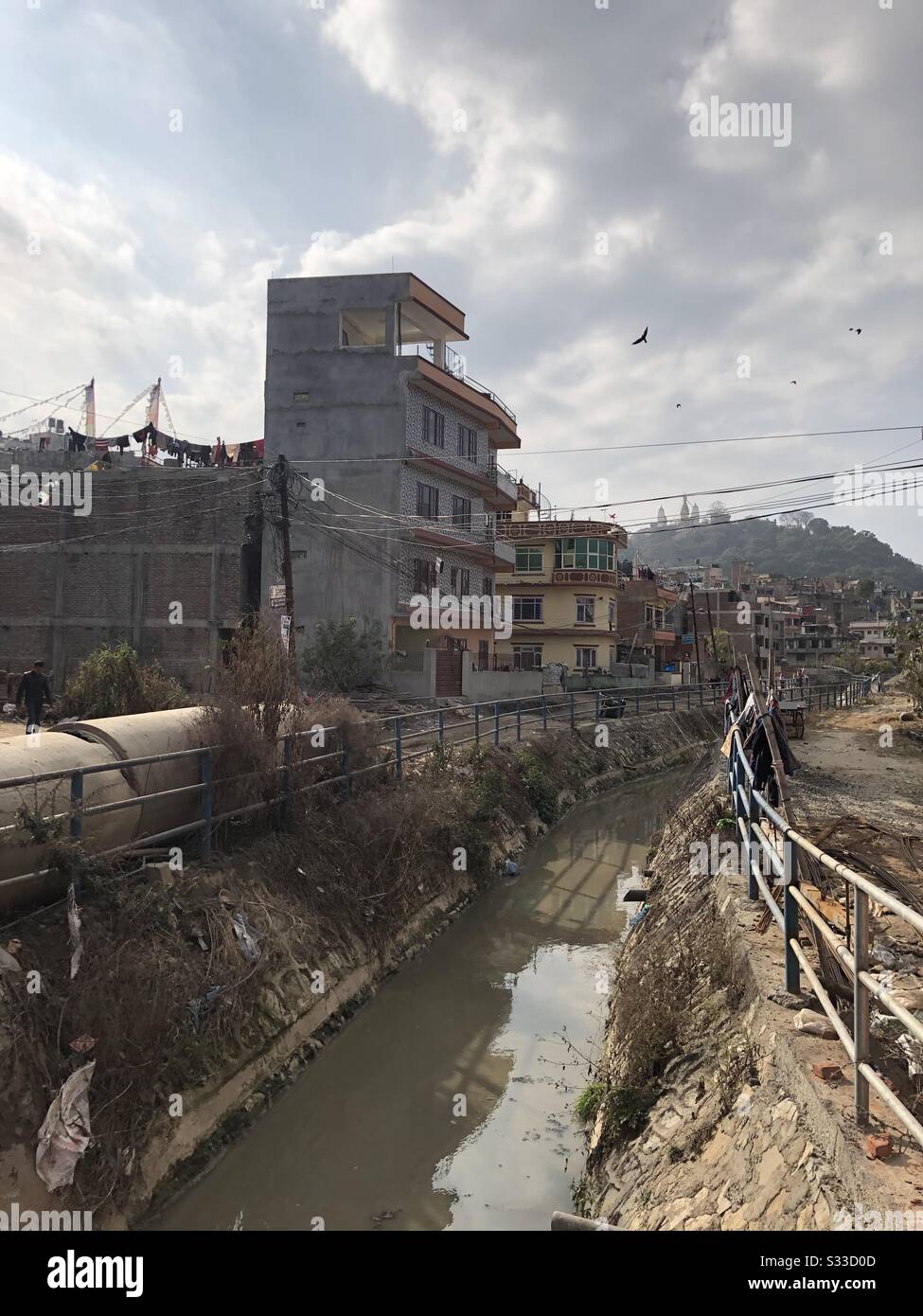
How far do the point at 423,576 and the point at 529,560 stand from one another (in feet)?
57.7

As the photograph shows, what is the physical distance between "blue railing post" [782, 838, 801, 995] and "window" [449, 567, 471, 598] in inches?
1180

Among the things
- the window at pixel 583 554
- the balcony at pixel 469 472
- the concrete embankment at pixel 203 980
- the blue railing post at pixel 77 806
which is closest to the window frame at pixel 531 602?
the window at pixel 583 554

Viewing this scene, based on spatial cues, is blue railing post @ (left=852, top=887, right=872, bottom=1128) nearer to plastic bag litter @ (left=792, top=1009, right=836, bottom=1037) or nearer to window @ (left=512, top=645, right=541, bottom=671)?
plastic bag litter @ (left=792, top=1009, right=836, bottom=1037)

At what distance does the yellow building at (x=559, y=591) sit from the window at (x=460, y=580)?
477 inches

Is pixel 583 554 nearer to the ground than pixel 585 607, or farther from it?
farther from it

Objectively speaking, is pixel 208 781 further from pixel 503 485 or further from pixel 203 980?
pixel 503 485

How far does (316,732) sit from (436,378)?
24.1 meters

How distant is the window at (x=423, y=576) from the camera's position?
3228 cm

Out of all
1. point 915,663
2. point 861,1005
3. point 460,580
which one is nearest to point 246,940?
point 861,1005

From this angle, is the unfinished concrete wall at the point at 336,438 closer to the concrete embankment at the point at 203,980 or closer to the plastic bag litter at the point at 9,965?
the concrete embankment at the point at 203,980

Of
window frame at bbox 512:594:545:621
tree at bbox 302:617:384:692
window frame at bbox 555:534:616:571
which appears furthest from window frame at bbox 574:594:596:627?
tree at bbox 302:617:384:692

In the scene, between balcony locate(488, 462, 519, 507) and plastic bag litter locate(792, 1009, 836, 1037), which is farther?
balcony locate(488, 462, 519, 507)

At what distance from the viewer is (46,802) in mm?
6711

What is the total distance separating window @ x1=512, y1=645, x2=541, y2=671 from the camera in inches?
1795
